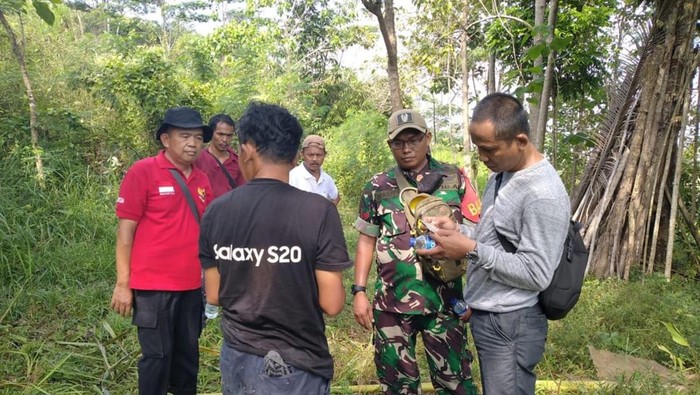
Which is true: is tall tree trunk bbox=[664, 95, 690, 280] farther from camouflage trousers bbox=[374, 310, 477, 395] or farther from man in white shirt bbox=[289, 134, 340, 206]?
camouflage trousers bbox=[374, 310, 477, 395]

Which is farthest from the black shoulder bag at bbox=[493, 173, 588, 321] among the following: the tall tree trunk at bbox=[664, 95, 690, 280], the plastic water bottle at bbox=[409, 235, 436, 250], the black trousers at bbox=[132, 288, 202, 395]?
the tall tree trunk at bbox=[664, 95, 690, 280]

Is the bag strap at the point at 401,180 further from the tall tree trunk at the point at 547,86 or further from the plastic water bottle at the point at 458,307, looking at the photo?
the tall tree trunk at the point at 547,86

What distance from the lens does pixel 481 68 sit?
51.5ft

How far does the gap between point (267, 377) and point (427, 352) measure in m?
1.09

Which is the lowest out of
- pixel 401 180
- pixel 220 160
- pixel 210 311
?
pixel 210 311

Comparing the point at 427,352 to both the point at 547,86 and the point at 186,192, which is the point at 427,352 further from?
the point at 547,86

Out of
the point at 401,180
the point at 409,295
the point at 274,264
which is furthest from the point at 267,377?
the point at 401,180

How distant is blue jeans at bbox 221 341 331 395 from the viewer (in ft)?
5.32

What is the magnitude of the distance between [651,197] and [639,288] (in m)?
1.03

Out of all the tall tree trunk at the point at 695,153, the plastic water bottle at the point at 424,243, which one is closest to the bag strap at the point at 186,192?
the plastic water bottle at the point at 424,243

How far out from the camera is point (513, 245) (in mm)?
1801

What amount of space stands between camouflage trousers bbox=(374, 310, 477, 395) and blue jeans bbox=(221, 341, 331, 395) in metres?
0.82

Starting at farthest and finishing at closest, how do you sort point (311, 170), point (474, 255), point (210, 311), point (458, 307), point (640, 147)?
1. point (640, 147)
2. point (311, 170)
3. point (210, 311)
4. point (458, 307)
5. point (474, 255)

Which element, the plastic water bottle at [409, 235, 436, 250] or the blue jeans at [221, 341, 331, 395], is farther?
the plastic water bottle at [409, 235, 436, 250]
